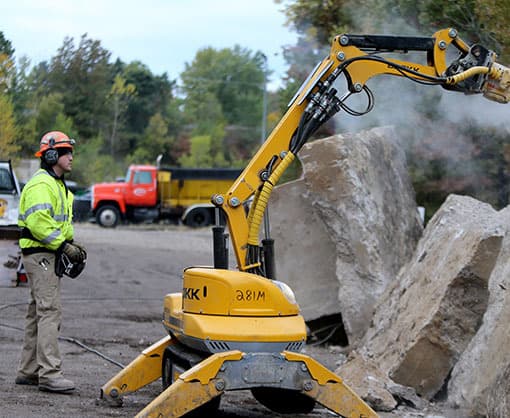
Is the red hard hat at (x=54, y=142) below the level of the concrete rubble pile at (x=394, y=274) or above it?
above

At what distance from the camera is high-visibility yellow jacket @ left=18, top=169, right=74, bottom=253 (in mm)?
8477

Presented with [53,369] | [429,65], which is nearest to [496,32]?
[429,65]

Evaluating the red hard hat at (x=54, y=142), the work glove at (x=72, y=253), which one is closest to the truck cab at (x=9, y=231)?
the red hard hat at (x=54, y=142)

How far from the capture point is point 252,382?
720 centimetres

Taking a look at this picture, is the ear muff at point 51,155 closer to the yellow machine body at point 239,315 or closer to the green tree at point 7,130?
the yellow machine body at point 239,315

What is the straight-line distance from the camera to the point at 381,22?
49.4ft

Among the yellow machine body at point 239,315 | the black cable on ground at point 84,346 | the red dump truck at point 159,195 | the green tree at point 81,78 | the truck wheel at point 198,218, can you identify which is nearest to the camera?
the yellow machine body at point 239,315

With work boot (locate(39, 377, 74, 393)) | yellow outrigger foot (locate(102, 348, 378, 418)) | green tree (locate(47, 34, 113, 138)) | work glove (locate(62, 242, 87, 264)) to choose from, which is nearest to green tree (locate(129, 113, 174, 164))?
green tree (locate(47, 34, 113, 138))

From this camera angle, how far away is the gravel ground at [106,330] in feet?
27.0

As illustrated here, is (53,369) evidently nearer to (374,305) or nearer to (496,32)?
(374,305)

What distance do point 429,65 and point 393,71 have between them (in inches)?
15.6

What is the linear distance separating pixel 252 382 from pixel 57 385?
84.5 inches

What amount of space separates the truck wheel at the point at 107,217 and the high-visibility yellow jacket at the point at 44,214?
90.0 ft

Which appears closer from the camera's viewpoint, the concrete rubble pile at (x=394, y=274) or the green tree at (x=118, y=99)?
the concrete rubble pile at (x=394, y=274)
